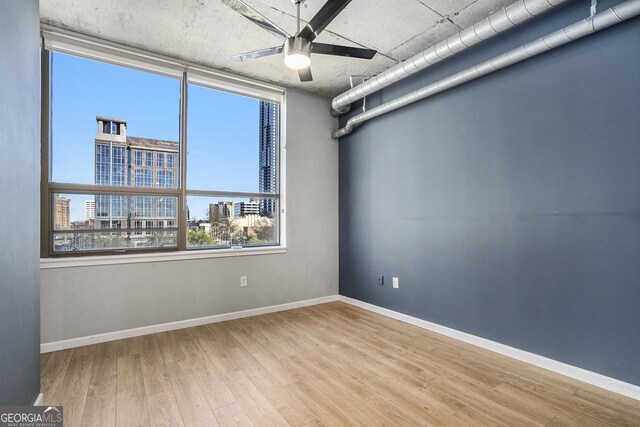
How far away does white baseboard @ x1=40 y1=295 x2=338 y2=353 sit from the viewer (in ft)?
9.12

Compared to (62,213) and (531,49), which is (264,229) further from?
(531,49)

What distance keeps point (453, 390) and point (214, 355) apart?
6.57 ft

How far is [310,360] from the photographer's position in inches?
103

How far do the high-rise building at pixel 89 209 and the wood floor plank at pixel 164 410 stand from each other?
196 cm

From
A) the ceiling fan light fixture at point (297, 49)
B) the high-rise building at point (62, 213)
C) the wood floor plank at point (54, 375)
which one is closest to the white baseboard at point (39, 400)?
the wood floor plank at point (54, 375)

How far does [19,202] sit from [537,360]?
3789 millimetres

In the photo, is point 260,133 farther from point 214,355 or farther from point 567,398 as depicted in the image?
point 567,398

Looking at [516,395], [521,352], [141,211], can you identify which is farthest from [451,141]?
[141,211]

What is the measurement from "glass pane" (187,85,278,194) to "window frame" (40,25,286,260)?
0.08 m

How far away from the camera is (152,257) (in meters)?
3.21

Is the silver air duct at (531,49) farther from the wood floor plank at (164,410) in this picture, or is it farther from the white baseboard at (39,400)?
the white baseboard at (39,400)

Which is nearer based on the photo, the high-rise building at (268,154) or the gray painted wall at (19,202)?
the gray painted wall at (19,202)

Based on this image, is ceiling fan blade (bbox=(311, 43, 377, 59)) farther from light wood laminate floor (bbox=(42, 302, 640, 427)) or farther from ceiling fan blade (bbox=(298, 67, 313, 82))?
light wood laminate floor (bbox=(42, 302, 640, 427))

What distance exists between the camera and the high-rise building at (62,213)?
2900 millimetres
